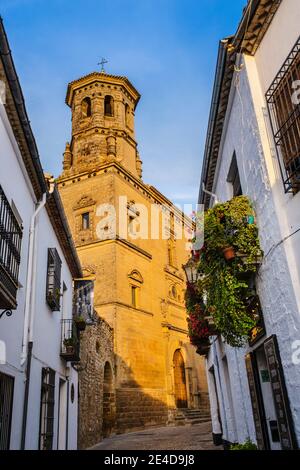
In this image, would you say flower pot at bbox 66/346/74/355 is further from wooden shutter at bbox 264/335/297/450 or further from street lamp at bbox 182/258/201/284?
wooden shutter at bbox 264/335/297/450

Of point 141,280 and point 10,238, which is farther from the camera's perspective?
point 141,280

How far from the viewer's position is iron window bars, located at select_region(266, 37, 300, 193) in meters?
5.16

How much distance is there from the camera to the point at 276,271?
5633 mm

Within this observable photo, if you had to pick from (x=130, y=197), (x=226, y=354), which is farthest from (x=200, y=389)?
(x=226, y=354)

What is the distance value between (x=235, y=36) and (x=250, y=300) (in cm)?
412

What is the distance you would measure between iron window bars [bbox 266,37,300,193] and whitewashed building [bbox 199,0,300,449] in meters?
0.01

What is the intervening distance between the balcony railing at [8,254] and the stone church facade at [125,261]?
1121 cm

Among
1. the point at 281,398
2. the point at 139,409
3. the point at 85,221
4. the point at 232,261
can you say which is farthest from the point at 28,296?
the point at 85,221

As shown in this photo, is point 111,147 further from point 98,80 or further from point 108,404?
point 108,404

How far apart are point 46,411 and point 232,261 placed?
5.45m

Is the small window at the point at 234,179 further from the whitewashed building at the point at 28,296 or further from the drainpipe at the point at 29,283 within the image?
the drainpipe at the point at 29,283

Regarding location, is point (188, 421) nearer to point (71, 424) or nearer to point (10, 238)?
point (71, 424)

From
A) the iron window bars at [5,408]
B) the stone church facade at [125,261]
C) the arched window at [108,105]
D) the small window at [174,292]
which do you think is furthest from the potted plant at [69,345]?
the arched window at [108,105]

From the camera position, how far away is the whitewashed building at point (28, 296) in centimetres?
596
